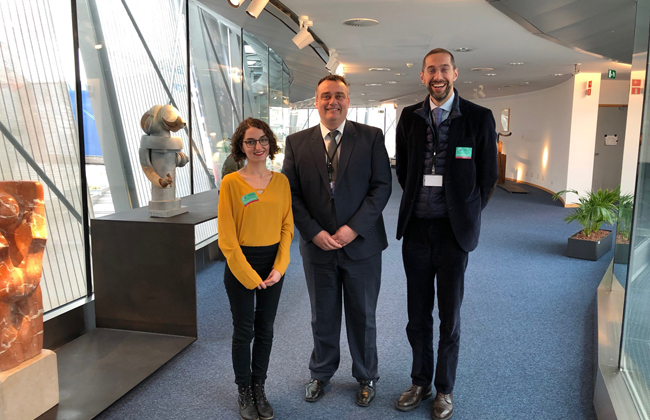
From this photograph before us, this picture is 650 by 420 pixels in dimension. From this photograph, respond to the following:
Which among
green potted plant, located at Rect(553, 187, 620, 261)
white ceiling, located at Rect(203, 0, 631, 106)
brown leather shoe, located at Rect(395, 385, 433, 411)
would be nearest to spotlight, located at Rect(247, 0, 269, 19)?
white ceiling, located at Rect(203, 0, 631, 106)

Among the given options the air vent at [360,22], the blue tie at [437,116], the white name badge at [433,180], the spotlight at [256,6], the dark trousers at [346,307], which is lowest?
the dark trousers at [346,307]

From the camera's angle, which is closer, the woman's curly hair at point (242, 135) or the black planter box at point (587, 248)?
the woman's curly hair at point (242, 135)

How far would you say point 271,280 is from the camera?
Result: 2279mm

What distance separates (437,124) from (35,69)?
2708 mm

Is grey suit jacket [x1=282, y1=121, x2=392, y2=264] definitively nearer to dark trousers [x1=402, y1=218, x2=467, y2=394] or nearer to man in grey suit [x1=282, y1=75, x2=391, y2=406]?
man in grey suit [x1=282, y1=75, x2=391, y2=406]

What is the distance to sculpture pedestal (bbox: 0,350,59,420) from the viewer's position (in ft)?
7.11

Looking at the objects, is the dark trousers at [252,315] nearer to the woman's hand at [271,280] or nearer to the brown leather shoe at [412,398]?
the woman's hand at [271,280]

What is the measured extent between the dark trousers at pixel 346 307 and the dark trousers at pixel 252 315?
25 centimetres

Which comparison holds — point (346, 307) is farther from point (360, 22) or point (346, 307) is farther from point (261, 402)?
point (360, 22)

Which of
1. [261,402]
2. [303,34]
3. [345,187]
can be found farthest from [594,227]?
[261,402]

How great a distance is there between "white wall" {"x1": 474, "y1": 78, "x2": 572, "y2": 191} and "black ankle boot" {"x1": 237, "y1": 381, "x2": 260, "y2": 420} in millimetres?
9896

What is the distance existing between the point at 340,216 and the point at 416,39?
538 centimetres

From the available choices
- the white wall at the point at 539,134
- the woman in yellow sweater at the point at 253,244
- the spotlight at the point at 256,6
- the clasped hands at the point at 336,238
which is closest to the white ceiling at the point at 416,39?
the white wall at the point at 539,134

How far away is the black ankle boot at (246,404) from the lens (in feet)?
7.89
